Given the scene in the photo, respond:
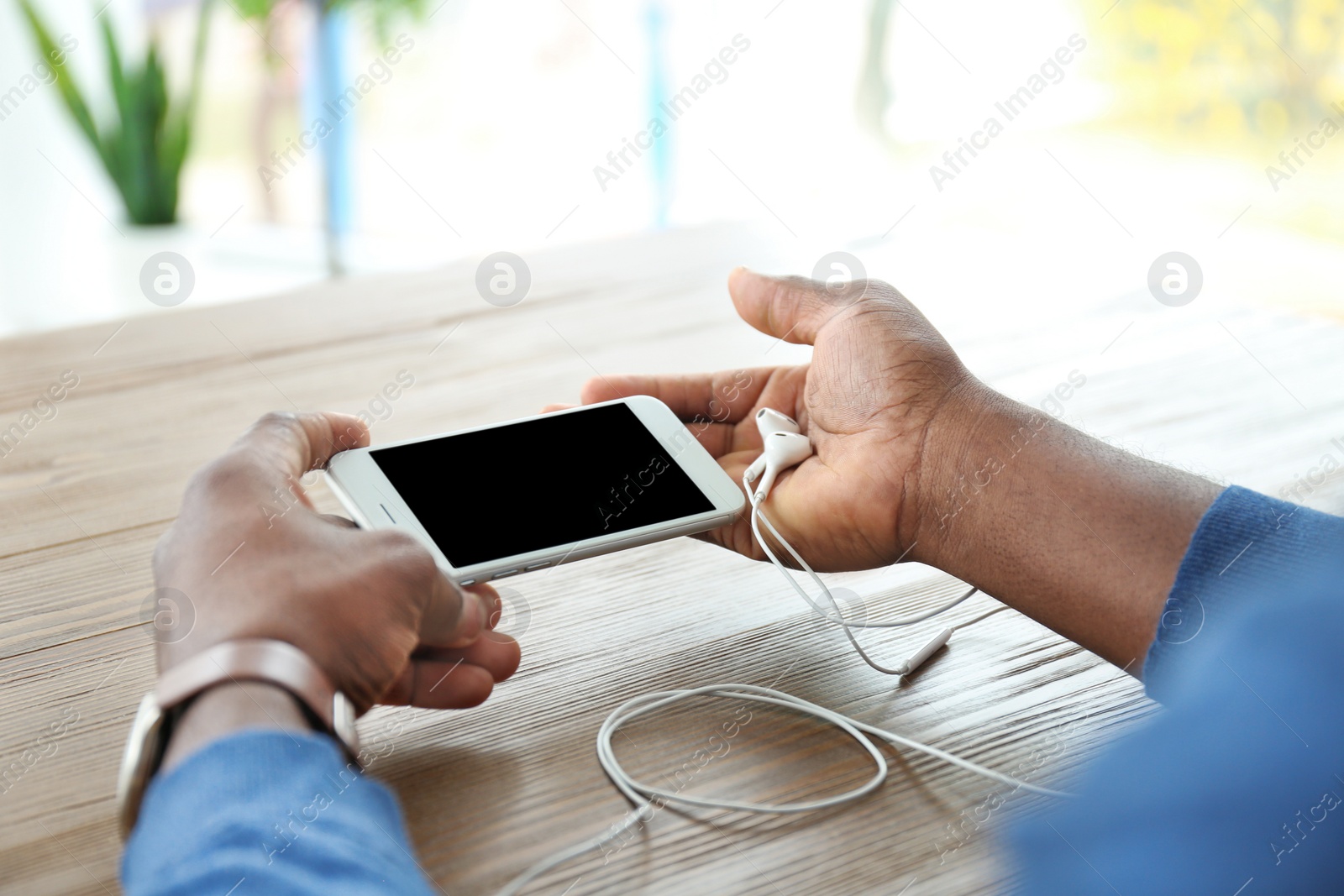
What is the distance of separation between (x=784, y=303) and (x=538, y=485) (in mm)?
314

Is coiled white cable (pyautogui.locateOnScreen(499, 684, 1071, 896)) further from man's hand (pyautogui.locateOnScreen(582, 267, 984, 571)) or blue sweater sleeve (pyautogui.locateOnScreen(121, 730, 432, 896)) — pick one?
man's hand (pyautogui.locateOnScreen(582, 267, 984, 571))

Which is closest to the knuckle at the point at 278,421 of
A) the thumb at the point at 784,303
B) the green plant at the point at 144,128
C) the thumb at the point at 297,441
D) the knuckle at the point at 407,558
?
the thumb at the point at 297,441

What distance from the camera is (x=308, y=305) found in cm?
132

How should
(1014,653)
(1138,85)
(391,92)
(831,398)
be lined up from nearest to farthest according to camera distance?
(1014,653) → (831,398) → (391,92) → (1138,85)

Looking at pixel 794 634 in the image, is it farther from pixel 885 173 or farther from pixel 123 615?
pixel 885 173

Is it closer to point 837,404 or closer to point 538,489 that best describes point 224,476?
Result: point 538,489

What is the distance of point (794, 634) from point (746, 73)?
3.66 m

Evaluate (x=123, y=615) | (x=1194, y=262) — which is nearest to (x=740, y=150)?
(x=1194, y=262)

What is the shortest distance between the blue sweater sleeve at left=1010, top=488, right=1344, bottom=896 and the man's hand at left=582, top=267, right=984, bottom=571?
1.43 ft

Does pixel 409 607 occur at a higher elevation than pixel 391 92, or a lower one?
higher

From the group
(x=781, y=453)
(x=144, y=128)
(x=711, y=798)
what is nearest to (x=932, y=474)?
(x=781, y=453)

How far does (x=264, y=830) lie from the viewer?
414mm

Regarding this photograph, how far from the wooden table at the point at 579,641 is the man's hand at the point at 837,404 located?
39 millimetres

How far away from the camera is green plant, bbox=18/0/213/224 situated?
3137 mm
